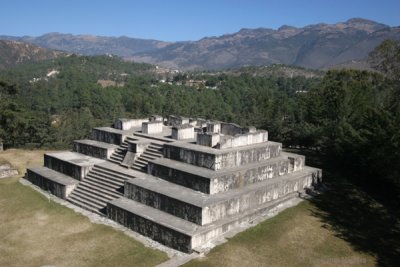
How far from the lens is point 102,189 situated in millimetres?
15789

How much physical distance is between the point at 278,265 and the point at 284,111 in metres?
27.7

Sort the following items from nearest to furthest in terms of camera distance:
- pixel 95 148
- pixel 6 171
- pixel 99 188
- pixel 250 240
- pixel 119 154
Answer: pixel 250 240 → pixel 99 188 → pixel 119 154 → pixel 95 148 → pixel 6 171

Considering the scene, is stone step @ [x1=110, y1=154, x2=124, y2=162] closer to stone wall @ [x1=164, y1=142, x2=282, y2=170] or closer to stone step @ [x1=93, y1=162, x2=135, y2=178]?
stone step @ [x1=93, y1=162, x2=135, y2=178]

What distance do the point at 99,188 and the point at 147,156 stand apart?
7.83 ft

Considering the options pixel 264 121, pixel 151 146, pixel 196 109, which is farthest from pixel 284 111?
pixel 151 146

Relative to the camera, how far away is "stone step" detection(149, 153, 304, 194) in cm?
1358

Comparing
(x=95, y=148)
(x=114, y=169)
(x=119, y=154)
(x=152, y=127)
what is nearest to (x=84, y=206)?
(x=114, y=169)

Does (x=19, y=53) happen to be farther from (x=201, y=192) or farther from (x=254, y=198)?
(x=254, y=198)

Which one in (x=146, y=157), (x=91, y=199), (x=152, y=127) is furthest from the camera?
(x=152, y=127)

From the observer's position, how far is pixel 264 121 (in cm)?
3303

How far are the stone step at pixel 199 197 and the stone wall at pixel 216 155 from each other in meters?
1.09

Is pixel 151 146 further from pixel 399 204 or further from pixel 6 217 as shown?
pixel 399 204

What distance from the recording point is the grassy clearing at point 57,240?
11.1m

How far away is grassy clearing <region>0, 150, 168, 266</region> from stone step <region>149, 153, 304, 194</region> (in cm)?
293
